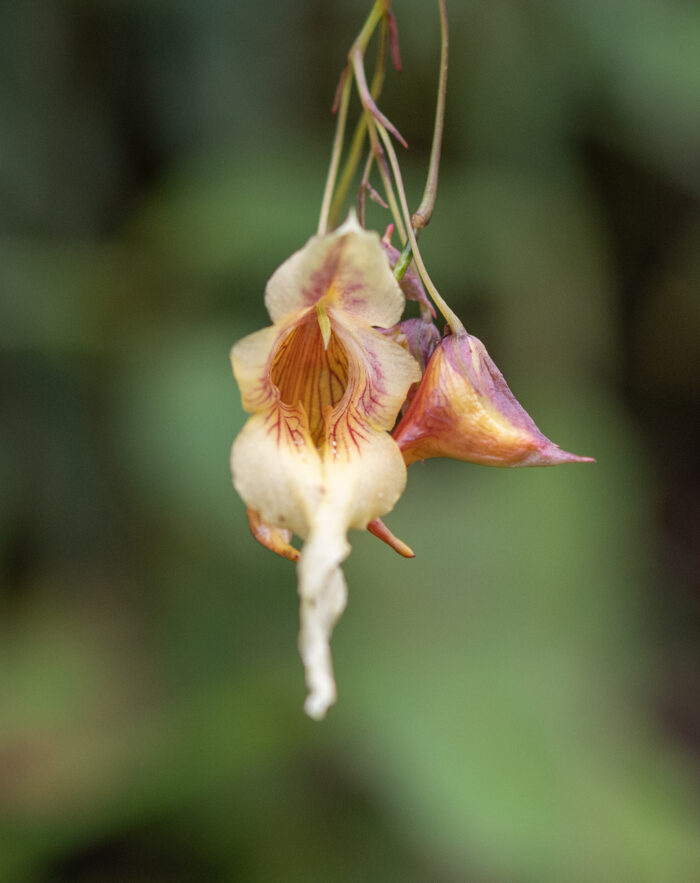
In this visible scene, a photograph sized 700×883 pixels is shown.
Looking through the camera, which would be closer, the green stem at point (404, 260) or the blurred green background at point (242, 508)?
the green stem at point (404, 260)

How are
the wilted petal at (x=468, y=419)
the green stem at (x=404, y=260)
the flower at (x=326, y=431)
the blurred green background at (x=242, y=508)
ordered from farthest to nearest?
the blurred green background at (x=242, y=508), the green stem at (x=404, y=260), the wilted petal at (x=468, y=419), the flower at (x=326, y=431)

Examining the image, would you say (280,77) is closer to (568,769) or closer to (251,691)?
(251,691)

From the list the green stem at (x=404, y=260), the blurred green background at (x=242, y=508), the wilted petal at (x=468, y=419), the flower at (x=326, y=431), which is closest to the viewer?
the flower at (x=326, y=431)

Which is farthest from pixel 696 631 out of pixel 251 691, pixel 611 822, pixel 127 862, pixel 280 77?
pixel 280 77

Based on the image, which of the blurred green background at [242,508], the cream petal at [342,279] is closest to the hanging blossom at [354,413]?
the cream petal at [342,279]

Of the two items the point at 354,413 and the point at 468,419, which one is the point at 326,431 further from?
the point at 468,419

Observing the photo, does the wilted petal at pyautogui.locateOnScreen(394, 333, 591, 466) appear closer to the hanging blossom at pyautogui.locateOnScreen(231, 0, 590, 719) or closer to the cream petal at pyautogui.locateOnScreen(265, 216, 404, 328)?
the hanging blossom at pyautogui.locateOnScreen(231, 0, 590, 719)

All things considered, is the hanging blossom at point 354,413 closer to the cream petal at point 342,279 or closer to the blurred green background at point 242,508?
the cream petal at point 342,279
